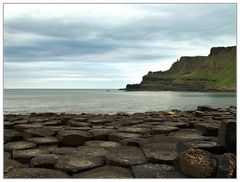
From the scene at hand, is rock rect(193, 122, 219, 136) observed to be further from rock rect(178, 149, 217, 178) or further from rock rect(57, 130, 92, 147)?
rock rect(178, 149, 217, 178)

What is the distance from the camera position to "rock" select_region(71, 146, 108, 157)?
14.3 ft

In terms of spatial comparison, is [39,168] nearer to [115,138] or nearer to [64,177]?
[64,177]

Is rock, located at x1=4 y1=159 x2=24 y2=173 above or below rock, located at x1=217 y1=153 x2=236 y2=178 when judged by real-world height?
below

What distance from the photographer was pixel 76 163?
384 centimetres

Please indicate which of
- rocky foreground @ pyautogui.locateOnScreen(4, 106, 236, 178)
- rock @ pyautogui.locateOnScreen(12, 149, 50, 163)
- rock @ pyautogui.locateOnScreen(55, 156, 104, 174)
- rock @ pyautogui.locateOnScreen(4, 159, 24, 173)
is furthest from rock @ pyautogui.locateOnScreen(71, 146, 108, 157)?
rock @ pyautogui.locateOnScreen(4, 159, 24, 173)

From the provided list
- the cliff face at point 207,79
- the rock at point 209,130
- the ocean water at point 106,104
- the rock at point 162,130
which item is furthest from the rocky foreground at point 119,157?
the cliff face at point 207,79

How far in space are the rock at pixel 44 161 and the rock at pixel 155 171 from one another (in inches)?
37.1

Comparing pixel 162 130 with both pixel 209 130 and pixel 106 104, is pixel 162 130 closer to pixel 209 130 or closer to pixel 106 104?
pixel 209 130

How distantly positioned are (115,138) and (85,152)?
1.05 meters

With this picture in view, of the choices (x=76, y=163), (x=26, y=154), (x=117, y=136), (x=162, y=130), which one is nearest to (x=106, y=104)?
(x=162, y=130)

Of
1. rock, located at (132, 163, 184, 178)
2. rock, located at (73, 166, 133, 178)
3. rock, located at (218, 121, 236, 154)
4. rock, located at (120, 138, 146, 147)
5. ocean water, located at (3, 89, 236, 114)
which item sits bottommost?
ocean water, located at (3, 89, 236, 114)

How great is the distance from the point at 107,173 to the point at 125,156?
2.17ft

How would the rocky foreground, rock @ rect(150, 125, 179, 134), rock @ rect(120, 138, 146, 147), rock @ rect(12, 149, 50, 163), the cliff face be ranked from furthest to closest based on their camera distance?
the cliff face, rock @ rect(150, 125, 179, 134), rock @ rect(120, 138, 146, 147), rock @ rect(12, 149, 50, 163), the rocky foreground

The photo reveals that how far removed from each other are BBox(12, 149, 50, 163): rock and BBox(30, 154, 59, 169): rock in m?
0.20
